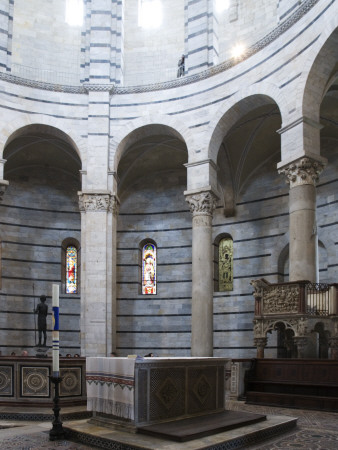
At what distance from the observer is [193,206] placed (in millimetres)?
17562

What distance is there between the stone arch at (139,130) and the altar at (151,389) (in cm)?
1214

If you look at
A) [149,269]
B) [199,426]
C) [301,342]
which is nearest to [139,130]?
[149,269]

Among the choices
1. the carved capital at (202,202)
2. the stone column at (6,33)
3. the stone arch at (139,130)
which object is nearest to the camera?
the carved capital at (202,202)

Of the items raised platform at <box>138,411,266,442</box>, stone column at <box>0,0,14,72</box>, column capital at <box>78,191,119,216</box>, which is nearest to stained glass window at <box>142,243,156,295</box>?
column capital at <box>78,191,119,216</box>

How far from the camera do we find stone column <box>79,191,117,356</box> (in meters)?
17.7

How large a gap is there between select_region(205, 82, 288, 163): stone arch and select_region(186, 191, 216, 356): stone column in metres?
1.68

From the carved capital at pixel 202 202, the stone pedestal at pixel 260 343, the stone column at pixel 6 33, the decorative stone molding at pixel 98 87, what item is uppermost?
the stone column at pixel 6 33

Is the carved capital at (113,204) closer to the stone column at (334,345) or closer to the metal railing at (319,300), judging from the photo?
the metal railing at (319,300)

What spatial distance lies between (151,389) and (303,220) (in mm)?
8016

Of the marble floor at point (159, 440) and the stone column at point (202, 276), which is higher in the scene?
the stone column at point (202, 276)

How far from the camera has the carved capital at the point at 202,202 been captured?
17.3 meters

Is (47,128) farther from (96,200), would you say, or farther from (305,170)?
(305,170)

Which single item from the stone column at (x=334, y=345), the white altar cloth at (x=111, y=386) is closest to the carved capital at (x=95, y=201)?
the stone column at (x=334, y=345)

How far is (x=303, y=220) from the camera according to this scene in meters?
13.6
